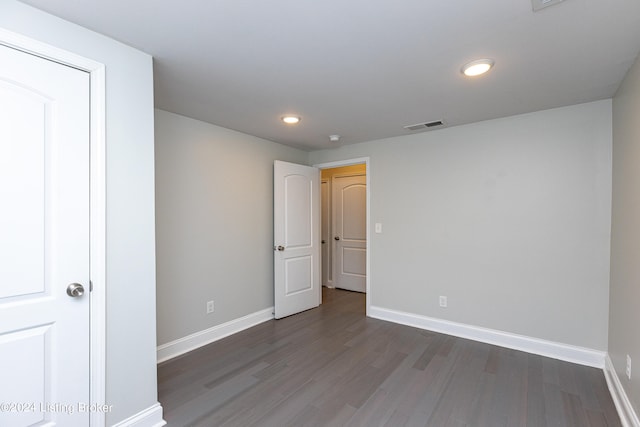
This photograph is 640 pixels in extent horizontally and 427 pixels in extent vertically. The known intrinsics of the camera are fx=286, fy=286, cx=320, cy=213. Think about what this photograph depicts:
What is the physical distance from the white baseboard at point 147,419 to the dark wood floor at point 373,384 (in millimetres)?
74

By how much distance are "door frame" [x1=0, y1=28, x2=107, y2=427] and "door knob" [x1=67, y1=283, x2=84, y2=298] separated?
0.16 feet

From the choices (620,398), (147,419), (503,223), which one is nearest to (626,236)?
(503,223)

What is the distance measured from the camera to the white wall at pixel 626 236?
1755mm

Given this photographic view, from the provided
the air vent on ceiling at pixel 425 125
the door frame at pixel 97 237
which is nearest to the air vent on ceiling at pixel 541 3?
the air vent on ceiling at pixel 425 125

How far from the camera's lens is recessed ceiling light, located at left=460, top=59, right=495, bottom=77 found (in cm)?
186

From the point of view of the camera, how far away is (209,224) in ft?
10.1

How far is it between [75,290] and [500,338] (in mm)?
3549

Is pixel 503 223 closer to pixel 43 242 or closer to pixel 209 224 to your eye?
pixel 209 224

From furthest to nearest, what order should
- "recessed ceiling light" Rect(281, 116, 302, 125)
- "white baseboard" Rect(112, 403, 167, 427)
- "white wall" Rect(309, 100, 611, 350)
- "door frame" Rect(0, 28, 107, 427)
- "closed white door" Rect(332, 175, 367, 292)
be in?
"closed white door" Rect(332, 175, 367, 292), "recessed ceiling light" Rect(281, 116, 302, 125), "white wall" Rect(309, 100, 611, 350), "white baseboard" Rect(112, 403, 167, 427), "door frame" Rect(0, 28, 107, 427)

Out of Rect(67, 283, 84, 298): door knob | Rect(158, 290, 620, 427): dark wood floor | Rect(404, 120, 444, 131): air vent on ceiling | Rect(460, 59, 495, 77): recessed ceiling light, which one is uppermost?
Rect(460, 59, 495, 77): recessed ceiling light

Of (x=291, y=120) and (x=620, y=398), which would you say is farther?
(x=291, y=120)

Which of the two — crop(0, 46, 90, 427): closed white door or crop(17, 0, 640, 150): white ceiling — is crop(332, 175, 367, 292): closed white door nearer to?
crop(17, 0, 640, 150): white ceiling

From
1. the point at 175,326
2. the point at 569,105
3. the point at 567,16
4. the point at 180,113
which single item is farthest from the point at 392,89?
the point at 175,326

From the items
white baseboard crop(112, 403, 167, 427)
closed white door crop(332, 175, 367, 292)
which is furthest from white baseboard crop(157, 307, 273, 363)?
closed white door crop(332, 175, 367, 292)
